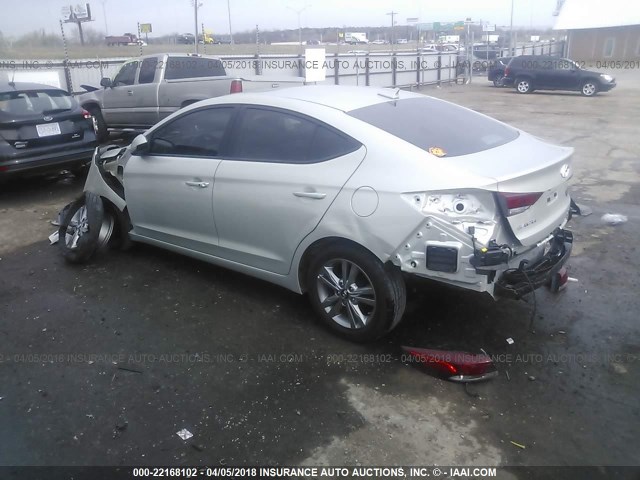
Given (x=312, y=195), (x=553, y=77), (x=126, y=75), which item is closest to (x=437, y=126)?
(x=312, y=195)

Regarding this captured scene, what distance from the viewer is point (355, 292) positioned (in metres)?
3.61

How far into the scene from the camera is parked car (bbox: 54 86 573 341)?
317cm

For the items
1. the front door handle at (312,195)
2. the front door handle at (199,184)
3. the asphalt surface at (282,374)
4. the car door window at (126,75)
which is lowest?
the asphalt surface at (282,374)

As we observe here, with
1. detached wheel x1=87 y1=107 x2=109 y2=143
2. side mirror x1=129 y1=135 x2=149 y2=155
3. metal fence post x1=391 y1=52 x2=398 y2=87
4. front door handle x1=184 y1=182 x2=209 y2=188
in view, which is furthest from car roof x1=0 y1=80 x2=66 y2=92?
metal fence post x1=391 y1=52 x2=398 y2=87

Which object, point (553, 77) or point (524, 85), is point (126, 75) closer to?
point (524, 85)

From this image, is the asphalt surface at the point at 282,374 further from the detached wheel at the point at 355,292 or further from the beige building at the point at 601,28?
the beige building at the point at 601,28

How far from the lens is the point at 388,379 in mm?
3369

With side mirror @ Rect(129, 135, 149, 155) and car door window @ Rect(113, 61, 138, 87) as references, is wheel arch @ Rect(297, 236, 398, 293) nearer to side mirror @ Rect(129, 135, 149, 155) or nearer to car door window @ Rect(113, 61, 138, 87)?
side mirror @ Rect(129, 135, 149, 155)

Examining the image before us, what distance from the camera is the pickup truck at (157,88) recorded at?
10070 mm

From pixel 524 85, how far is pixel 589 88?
251cm

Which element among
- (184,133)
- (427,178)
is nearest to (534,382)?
(427,178)

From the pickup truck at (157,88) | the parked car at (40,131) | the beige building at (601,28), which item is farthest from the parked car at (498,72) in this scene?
the parked car at (40,131)

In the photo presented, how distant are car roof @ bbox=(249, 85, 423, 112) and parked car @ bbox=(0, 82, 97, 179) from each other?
13.8ft

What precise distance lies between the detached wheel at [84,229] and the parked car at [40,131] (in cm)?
208
